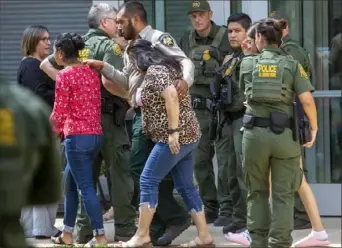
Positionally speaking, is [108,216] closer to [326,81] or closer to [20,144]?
[326,81]

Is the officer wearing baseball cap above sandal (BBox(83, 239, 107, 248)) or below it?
above

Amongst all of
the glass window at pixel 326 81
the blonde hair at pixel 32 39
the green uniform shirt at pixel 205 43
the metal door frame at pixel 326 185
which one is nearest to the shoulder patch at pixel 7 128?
the blonde hair at pixel 32 39

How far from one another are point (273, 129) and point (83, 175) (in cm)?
168

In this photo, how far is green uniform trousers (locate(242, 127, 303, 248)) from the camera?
749 cm

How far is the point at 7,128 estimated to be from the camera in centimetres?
384

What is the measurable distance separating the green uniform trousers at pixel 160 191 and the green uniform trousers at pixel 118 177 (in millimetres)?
162

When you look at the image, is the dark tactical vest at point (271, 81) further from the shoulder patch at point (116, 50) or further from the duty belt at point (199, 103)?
the duty belt at point (199, 103)

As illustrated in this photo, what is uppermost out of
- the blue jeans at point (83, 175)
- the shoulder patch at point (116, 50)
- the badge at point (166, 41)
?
the badge at point (166, 41)

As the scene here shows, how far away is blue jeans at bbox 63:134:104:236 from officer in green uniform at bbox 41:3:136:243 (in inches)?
7.4

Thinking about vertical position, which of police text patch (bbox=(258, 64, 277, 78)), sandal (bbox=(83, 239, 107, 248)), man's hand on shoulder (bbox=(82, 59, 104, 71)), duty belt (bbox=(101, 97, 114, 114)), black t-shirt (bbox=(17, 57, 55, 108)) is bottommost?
sandal (bbox=(83, 239, 107, 248))

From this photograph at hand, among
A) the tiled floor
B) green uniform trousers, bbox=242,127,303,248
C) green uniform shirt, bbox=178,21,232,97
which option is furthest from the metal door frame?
green uniform trousers, bbox=242,127,303,248

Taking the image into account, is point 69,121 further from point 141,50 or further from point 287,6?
point 287,6

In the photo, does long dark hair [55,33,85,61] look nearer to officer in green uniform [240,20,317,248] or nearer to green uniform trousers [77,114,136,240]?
green uniform trousers [77,114,136,240]

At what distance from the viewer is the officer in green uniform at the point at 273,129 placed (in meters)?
7.46
